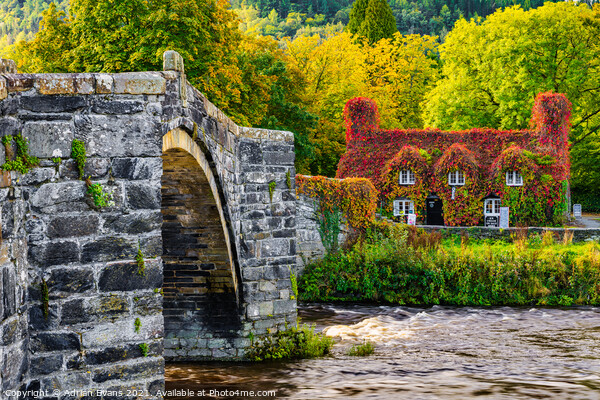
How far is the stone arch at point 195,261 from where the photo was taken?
30.8ft

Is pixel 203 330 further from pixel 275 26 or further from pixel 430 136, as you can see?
pixel 275 26

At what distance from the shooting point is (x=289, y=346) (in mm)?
12141

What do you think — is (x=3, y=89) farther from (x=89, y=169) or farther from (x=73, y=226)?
(x=73, y=226)

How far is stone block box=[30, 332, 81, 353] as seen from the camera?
5744 mm

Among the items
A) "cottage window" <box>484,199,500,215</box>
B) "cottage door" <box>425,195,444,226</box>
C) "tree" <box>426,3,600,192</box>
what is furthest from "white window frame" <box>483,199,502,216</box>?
"tree" <box>426,3,600,192</box>

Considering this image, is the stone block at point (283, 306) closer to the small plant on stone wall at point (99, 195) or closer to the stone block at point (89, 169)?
the small plant on stone wall at point (99, 195)

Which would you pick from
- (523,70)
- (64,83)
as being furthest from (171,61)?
(523,70)

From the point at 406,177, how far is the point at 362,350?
54.6ft

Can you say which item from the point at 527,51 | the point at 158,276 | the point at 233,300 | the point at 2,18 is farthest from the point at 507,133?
the point at 2,18

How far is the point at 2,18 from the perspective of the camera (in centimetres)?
8869

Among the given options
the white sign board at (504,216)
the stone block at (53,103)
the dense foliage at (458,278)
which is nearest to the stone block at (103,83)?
the stone block at (53,103)

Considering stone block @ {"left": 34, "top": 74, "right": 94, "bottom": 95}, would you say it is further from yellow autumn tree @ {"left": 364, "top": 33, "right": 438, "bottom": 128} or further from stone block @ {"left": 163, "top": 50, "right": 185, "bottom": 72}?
yellow autumn tree @ {"left": 364, "top": 33, "right": 438, "bottom": 128}

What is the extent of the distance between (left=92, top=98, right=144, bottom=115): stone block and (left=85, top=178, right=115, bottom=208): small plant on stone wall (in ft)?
2.20

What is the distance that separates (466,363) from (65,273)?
8.37 meters
